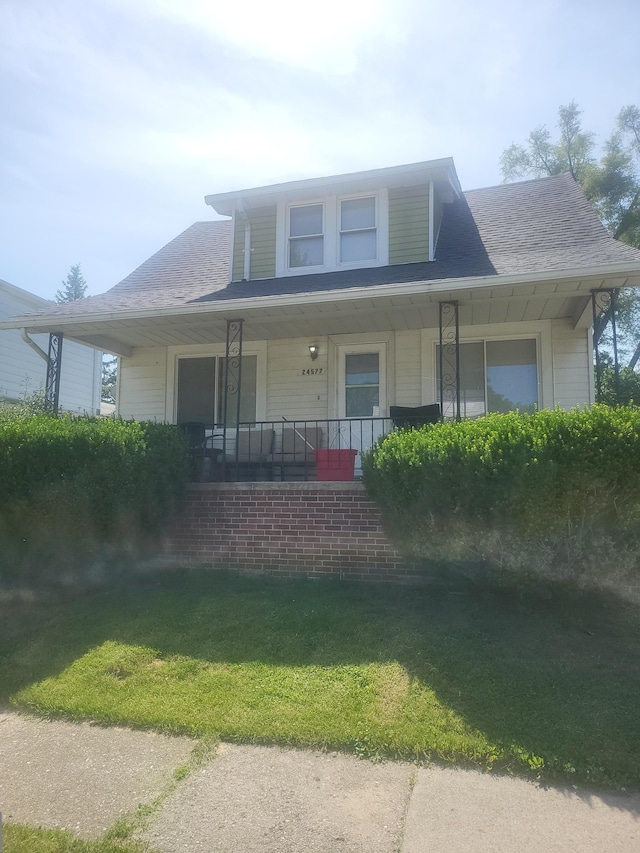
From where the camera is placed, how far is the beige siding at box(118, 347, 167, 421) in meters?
10.8

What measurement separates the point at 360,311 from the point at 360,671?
17.7 feet

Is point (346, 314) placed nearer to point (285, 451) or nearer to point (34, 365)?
point (285, 451)

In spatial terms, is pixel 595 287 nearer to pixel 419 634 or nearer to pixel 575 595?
pixel 575 595

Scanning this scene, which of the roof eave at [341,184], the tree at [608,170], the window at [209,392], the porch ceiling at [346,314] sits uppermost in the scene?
the tree at [608,170]

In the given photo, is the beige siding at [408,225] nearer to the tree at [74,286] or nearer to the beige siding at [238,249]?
the beige siding at [238,249]

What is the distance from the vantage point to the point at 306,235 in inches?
397

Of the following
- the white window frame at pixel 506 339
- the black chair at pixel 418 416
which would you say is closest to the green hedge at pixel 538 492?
the black chair at pixel 418 416

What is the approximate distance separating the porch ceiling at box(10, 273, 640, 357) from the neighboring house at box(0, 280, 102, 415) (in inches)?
141

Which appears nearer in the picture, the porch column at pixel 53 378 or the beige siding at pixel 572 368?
the beige siding at pixel 572 368

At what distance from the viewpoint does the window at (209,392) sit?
10.4 m

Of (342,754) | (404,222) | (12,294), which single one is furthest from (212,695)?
(12,294)

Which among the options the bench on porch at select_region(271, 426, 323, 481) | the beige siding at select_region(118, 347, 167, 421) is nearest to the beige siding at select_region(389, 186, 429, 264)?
the bench on porch at select_region(271, 426, 323, 481)

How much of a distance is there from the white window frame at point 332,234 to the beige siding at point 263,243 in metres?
0.11

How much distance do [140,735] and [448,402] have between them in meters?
6.43
